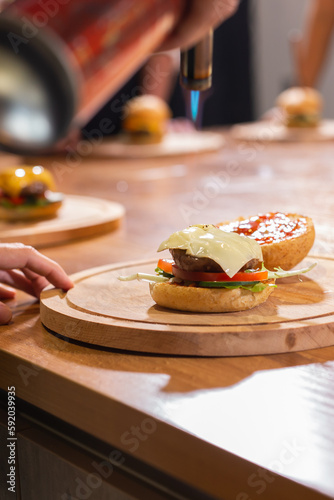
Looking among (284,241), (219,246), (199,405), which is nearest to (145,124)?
(284,241)

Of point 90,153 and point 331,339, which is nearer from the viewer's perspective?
point 331,339

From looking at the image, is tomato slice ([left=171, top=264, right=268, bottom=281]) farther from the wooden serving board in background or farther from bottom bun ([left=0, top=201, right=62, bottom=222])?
bottom bun ([left=0, top=201, right=62, bottom=222])

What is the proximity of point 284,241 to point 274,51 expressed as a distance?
7.18 metres

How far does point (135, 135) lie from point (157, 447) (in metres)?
3.01

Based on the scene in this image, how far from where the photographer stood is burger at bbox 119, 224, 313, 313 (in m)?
1.00

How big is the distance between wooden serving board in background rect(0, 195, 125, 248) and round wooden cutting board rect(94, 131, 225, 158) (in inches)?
50.7

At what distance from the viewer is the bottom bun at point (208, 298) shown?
3.28ft

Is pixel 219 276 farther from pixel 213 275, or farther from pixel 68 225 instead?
pixel 68 225

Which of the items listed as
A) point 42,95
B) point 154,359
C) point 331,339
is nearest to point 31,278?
point 154,359

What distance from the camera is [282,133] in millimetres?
3910

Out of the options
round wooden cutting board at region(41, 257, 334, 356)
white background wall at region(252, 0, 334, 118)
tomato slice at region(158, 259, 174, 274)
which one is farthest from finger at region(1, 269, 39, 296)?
white background wall at region(252, 0, 334, 118)

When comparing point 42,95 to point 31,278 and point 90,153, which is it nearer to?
point 31,278

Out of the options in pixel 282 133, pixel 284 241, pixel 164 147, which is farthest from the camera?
pixel 282 133

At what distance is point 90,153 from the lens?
347 cm
